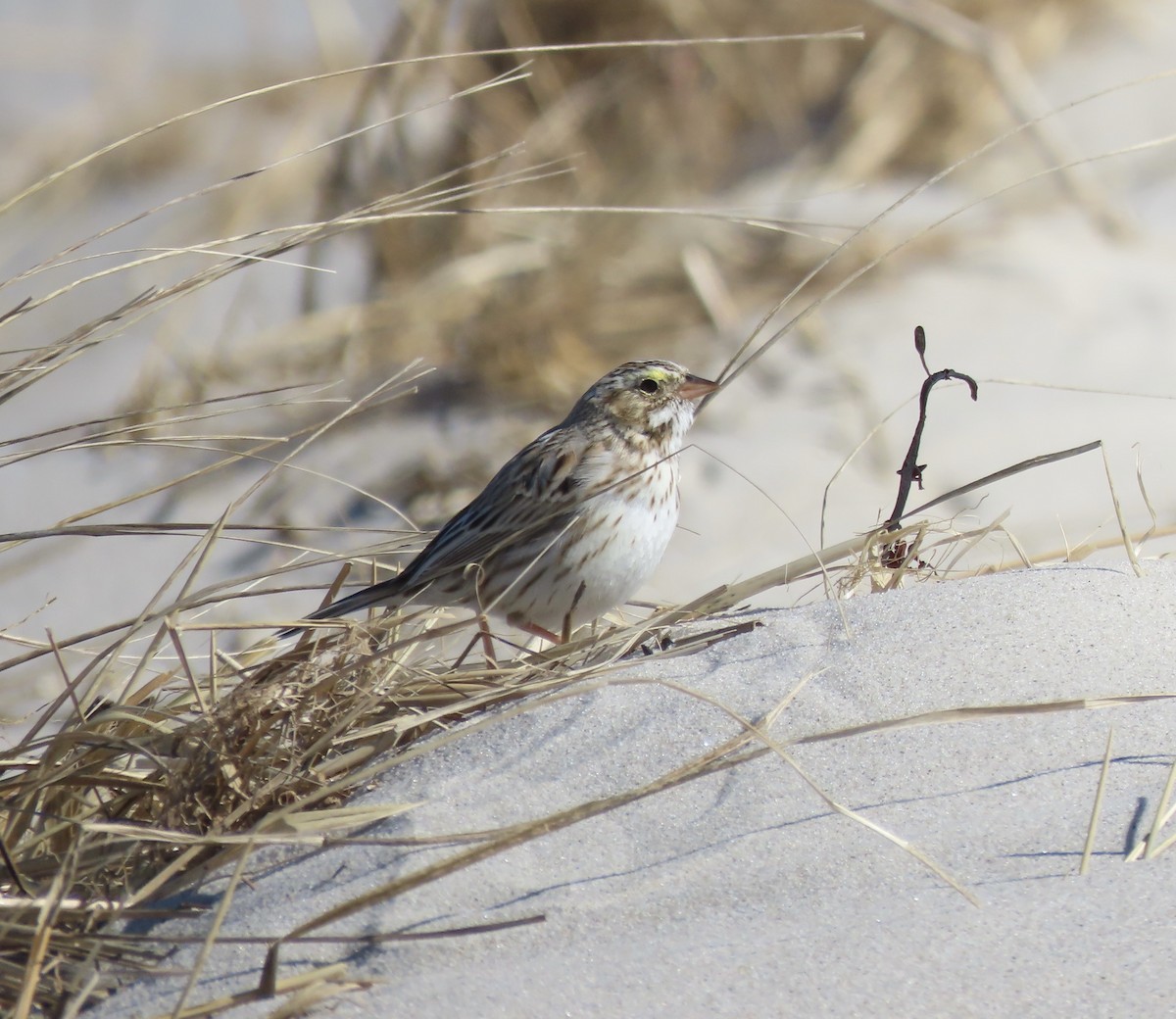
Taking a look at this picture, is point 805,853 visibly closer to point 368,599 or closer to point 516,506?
point 368,599

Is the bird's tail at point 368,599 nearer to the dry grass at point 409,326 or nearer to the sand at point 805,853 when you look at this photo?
the dry grass at point 409,326

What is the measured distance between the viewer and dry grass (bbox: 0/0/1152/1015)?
268cm

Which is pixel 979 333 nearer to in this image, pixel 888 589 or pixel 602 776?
pixel 888 589

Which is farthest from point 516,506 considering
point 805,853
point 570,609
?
point 805,853

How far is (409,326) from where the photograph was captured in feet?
27.9

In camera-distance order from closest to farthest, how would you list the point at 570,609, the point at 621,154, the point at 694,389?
1. the point at 570,609
2. the point at 694,389
3. the point at 621,154

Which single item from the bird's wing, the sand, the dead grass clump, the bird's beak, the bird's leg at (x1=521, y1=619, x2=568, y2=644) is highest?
the dead grass clump

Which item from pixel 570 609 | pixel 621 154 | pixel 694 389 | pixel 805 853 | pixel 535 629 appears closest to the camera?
pixel 805 853

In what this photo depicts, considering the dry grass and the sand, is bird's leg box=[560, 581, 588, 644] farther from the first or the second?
the sand

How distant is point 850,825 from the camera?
8.46 feet

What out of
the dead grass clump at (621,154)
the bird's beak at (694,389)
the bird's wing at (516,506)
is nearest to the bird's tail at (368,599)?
the bird's wing at (516,506)

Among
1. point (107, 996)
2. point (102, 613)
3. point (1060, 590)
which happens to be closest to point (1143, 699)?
point (1060, 590)

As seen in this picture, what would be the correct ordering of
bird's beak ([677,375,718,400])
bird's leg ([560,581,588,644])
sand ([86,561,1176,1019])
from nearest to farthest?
sand ([86,561,1176,1019]) → bird's leg ([560,581,588,644]) → bird's beak ([677,375,718,400])

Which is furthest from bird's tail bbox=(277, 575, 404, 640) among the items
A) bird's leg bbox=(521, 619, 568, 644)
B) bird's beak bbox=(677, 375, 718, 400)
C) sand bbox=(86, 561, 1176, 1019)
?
sand bbox=(86, 561, 1176, 1019)
